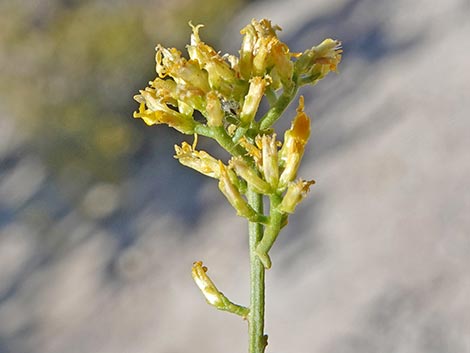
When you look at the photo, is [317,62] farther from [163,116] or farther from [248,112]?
[163,116]

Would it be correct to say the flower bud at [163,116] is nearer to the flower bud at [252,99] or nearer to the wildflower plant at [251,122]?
the wildflower plant at [251,122]

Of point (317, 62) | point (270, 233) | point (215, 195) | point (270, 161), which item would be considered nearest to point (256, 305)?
point (270, 233)

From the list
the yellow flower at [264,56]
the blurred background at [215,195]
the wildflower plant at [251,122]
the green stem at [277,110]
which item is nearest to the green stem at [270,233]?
the wildflower plant at [251,122]

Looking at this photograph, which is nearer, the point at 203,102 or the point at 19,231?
the point at 203,102

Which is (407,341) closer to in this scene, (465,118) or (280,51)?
(465,118)

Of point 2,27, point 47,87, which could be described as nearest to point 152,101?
point 47,87

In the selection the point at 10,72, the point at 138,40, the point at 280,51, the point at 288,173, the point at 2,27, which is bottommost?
the point at 288,173

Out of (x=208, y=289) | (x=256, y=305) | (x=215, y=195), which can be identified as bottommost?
(x=256, y=305)
